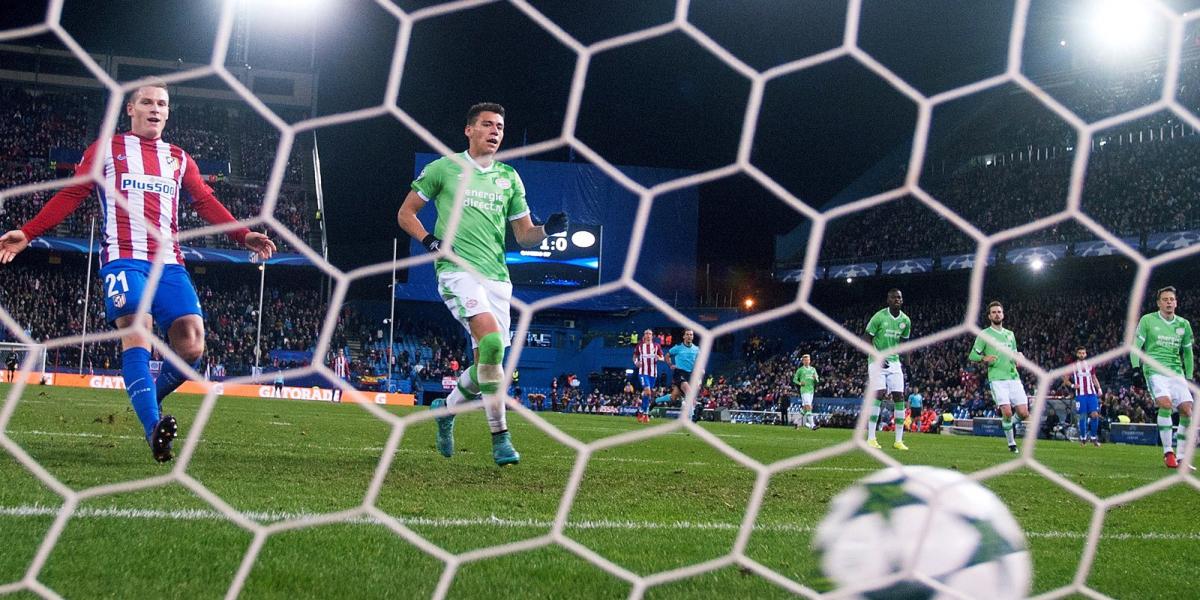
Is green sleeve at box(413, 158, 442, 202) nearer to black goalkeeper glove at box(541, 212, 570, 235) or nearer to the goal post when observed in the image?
black goalkeeper glove at box(541, 212, 570, 235)

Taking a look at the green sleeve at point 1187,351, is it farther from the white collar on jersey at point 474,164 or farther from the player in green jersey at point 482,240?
the white collar on jersey at point 474,164

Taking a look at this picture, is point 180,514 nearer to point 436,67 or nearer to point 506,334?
point 506,334

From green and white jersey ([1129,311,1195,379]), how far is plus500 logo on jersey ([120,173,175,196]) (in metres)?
7.16

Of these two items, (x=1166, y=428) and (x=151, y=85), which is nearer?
(x=151, y=85)

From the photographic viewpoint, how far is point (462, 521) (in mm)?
2748

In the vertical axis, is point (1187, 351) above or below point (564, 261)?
below

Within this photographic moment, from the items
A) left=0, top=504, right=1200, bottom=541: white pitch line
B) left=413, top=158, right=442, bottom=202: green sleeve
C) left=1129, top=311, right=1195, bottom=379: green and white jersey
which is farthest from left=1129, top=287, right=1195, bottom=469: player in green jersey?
left=413, top=158, right=442, bottom=202: green sleeve

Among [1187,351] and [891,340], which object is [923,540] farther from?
[891,340]

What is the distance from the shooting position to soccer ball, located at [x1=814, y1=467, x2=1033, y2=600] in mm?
1691

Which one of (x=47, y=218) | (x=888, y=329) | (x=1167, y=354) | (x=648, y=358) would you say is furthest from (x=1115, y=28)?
(x=47, y=218)

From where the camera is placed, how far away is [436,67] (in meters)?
18.8

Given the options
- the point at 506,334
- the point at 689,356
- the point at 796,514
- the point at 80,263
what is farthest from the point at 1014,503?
the point at 80,263

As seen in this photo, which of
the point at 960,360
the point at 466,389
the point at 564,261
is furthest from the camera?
the point at 564,261

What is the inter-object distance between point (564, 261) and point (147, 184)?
23890 millimetres
